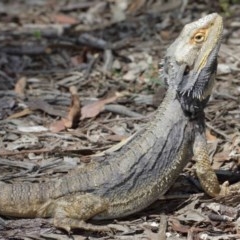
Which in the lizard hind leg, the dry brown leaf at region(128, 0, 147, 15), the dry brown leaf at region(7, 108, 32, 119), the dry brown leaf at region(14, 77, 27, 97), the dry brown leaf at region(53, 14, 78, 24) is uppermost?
the dry brown leaf at region(128, 0, 147, 15)

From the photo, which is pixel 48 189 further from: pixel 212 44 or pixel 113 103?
pixel 113 103

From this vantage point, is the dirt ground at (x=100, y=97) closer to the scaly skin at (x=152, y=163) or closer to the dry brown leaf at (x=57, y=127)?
the dry brown leaf at (x=57, y=127)

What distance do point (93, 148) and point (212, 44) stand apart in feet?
4.98

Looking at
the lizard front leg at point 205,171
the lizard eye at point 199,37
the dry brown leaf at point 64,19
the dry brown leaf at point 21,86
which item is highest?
the dry brown leaf at point 64,19

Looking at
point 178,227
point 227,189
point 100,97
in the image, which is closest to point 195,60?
point 227,189

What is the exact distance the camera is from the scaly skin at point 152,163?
17.3 ft

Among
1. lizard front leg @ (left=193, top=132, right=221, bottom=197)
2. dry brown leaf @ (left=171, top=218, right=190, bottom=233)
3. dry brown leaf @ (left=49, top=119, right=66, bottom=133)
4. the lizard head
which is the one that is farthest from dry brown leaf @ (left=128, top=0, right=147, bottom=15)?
dry brown leaf @ (left=171, top=218, right=190, bottom=233)

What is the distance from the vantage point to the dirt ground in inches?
216

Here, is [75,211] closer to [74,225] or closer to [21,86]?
[74,225]

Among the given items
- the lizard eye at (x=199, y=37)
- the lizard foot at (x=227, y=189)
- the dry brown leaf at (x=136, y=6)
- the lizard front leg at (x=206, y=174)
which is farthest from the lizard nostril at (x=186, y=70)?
the dry brown leaf at (x=136, y=6)

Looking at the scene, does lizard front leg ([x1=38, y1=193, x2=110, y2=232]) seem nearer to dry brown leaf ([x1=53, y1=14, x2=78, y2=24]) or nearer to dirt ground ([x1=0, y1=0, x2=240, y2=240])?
dirt ground ([x1=0, y1=0, x2=240, y2=240])

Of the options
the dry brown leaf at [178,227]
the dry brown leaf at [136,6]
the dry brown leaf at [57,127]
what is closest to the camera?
the dry brown leaf at [178,227]

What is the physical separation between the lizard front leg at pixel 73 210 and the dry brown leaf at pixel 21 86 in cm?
253

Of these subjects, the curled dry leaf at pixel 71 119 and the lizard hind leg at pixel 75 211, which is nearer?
the lizard hind leg at pixel 75 211
